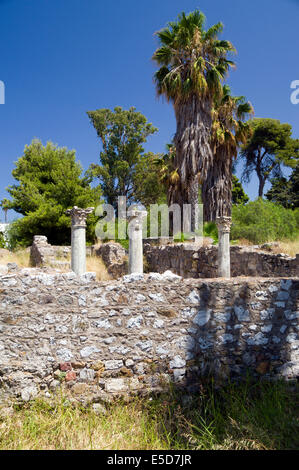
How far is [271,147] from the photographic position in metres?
31.8

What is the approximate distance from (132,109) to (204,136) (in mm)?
18023

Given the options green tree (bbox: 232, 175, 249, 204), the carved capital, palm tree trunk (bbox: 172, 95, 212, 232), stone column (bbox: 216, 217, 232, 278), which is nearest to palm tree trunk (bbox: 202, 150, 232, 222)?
palm tree trunk (bbox: 172, 95, 212, 232)

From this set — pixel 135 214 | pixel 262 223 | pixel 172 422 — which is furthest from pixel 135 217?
pixel 262 223

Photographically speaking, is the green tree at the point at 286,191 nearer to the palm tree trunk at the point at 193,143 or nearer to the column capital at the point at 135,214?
the palm tree trunk at the point at 193,143

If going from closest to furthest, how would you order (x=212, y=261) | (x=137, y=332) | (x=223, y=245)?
(x=137, y=332) < (x=223, y=245) < (x=212, y=261)

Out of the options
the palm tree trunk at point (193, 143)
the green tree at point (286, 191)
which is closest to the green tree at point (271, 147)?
the green tree at point (286, 191)

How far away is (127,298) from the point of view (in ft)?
11.7

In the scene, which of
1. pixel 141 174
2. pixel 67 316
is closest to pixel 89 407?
pixel 67 316

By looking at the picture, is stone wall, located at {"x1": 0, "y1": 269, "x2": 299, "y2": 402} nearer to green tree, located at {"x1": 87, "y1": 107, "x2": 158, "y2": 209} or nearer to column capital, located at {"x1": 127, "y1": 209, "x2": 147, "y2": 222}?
column capital, located at {"x1": 127, "y1": 209, "x2": 147, "y2": 222}

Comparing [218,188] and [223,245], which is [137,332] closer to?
[223,245]

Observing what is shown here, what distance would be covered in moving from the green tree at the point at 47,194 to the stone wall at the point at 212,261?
794 centimetres

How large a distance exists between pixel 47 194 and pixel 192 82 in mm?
11486

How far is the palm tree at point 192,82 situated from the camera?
15.6 m

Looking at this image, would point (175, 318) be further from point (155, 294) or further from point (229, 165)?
point (229, 165)
